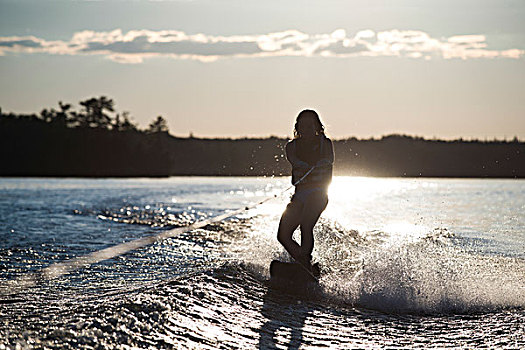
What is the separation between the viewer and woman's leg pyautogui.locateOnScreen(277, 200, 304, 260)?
294 inches

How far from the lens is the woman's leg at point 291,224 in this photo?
24.5 feet

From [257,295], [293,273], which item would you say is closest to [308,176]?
[293,273]

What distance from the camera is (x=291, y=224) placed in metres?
7.48

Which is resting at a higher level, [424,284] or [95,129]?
[95,129]

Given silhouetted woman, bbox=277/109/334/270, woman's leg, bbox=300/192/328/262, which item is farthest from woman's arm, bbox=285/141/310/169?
woman's leg, bbox=300/192/328/262

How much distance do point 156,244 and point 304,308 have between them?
5232 millimetres

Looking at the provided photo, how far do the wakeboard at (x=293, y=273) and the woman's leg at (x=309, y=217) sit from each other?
16 cm

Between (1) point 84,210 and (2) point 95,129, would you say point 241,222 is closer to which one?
(1) point 84,210

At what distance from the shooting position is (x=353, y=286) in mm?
7355

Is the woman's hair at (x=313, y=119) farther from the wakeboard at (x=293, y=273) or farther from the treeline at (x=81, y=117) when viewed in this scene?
the treeline at (x=81, y=117)

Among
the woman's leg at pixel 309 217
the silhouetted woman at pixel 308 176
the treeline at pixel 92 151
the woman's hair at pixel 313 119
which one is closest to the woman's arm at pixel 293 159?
the silhouetted woman at pixel 308 176

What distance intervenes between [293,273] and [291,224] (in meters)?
0.63

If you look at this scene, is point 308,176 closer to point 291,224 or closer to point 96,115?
point 291,224

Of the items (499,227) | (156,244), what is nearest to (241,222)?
(156,244)
